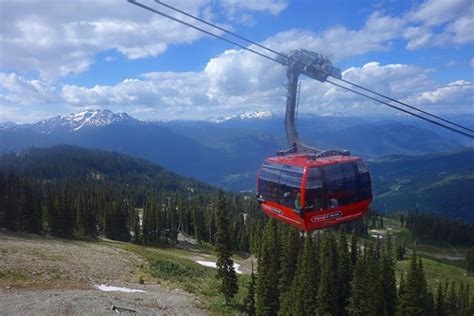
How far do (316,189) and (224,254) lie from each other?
112 ft

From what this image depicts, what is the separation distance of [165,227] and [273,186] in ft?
347

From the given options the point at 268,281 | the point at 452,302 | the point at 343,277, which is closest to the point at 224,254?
the point at 268,281

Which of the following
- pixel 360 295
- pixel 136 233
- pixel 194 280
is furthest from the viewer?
pixel 136 233

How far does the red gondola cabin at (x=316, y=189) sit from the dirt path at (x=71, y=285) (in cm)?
2232

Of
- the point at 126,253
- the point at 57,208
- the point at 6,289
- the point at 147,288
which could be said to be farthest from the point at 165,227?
the point at 6,289

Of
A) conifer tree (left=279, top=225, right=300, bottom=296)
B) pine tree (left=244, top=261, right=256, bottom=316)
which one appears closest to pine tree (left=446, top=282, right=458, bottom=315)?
conifer tree (left=279, top=225, right=300, bottom=296)

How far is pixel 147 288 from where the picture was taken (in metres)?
55.1

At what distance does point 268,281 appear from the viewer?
2296 inches

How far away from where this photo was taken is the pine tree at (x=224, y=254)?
5762 centimetres

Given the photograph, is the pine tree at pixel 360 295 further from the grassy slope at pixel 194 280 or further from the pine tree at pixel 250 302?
the grassy slope at pixel 194 280

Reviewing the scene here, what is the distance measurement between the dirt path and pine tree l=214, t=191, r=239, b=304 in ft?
18.3

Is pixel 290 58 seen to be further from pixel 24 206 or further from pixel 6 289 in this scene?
pixel 24 206

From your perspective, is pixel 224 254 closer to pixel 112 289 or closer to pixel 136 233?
pixel 112 289

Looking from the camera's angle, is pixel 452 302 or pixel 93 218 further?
pixel 93 218
